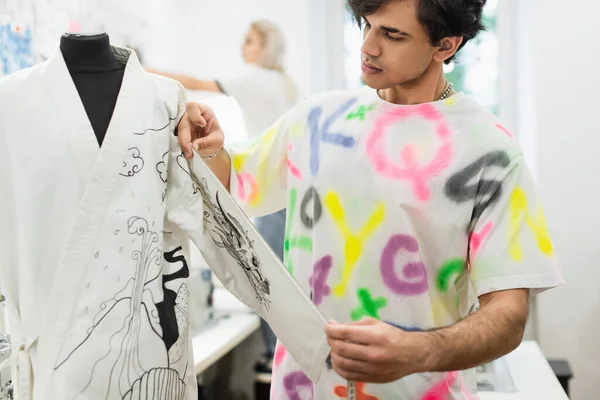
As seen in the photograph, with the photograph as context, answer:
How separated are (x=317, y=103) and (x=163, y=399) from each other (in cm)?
59

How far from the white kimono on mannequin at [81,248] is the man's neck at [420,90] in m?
0.44

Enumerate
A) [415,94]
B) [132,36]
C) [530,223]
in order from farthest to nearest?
[132,36], [415,94], [530,223]

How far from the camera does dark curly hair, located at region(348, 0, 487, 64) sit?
1.06 m

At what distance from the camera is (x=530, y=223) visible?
102 cm

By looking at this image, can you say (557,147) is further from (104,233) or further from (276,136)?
(104,233)

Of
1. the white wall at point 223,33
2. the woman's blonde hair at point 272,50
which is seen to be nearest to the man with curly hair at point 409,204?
the woman's blonde hair at point 272,50

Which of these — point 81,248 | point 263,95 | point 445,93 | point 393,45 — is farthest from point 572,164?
point 81,248

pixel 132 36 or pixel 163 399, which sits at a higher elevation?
pixel 132 36

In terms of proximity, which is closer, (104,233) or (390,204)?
(104,233)

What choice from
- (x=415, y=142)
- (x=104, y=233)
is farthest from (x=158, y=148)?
(x=415, y=142)

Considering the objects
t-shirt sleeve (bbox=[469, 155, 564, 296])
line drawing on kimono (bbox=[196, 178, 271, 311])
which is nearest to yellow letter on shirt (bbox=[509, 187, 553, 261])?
t-shirt sleeve (bbox=[469, 155, 564, 296])

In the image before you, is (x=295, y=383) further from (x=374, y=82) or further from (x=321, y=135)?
(x=374, y=82)

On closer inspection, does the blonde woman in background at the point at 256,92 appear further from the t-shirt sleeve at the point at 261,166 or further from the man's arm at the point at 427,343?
the man's arm at the point at 427,343

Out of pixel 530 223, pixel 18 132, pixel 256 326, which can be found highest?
pixel 18 132
